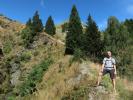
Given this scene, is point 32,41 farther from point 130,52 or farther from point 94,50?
point 130,52

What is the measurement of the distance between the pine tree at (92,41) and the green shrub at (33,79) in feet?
36.0

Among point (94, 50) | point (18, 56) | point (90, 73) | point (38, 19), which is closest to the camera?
point (90, 73)

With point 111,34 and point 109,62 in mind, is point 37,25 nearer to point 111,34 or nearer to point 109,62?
point 111,34

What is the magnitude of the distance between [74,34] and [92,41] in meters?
3.13

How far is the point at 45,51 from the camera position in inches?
1535

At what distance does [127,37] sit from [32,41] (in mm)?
15958

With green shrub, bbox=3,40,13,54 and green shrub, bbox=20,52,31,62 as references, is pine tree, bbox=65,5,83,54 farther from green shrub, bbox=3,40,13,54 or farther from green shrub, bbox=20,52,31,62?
green shrub, bbox=3,40,13,54

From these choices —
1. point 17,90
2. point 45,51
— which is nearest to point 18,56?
point 45,51

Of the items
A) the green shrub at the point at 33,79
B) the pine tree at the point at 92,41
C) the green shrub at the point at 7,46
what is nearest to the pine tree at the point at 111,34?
the pine tree at the point at 92,41

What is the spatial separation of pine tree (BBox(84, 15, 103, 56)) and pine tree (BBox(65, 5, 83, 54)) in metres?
1.40

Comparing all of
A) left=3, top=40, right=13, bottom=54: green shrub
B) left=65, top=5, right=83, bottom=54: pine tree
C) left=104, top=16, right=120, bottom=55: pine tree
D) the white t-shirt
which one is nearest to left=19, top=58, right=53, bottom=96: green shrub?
left=65, top=5, right=83, bottom=54: pine tree

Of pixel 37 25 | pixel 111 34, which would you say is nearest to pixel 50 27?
pixel 111 34

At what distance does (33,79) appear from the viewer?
29.1 meters

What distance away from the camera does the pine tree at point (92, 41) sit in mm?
42569
